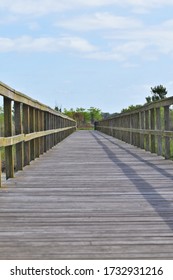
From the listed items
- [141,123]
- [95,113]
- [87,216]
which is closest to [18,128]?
[87,216]

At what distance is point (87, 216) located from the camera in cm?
378

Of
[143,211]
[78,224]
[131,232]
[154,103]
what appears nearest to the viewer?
[131,232]

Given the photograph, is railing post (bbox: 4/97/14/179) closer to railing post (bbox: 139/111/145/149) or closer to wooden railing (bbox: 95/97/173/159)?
wooden railing (bbox: 95/97/173/159)

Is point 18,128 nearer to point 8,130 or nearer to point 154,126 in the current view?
point 8,130

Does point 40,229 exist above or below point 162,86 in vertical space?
below

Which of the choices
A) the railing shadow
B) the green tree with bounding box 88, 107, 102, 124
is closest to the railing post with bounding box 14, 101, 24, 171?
the railing shadow

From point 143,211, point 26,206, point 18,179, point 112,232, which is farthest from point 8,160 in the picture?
point 112,232

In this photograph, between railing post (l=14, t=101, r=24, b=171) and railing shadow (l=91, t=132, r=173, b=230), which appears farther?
railing post (l=14, t=101, r=24, b=171)

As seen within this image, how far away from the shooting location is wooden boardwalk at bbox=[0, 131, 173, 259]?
2.89 meters

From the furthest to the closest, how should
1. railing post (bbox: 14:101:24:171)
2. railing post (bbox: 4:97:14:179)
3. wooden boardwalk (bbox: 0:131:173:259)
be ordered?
railing post (bbox: 14:101:24:171)
railing post (bbox: 4:97:14:179)
wooden boardwalk (bbox: 0:131:173:259)
